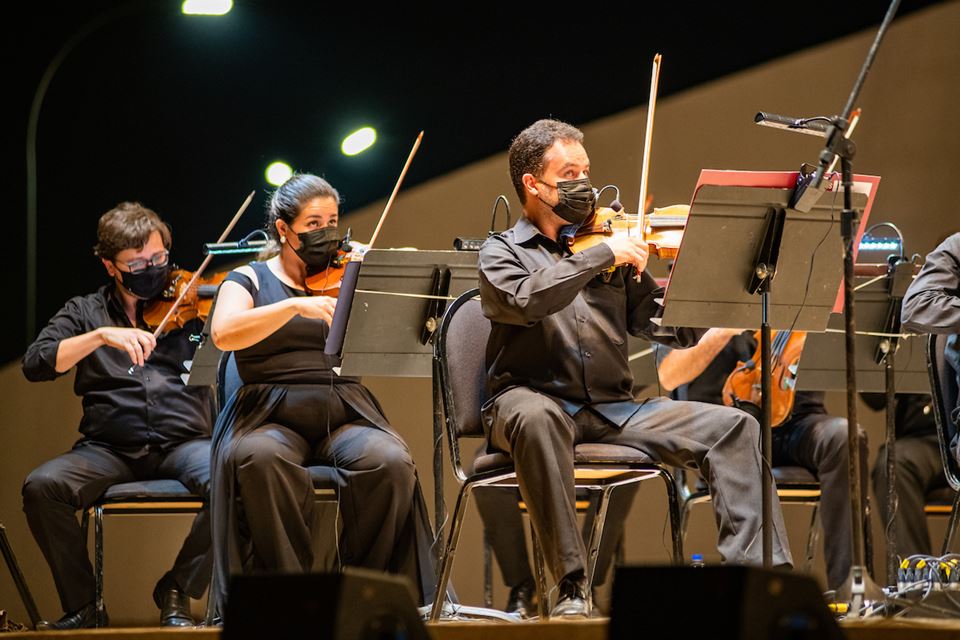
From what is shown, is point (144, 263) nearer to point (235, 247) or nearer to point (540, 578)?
point (235, 247)

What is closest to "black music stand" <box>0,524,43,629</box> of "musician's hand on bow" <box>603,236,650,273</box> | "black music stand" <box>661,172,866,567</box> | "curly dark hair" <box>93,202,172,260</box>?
"curly dark hair" <box>93,202,172,260</box>

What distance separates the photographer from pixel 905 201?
512 cm

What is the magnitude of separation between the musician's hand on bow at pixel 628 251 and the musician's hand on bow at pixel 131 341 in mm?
1583

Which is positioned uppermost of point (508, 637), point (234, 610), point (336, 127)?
point (336, 127)

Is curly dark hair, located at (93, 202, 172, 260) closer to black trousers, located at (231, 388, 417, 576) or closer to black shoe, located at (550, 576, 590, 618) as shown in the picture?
black trousers, located at (231, 388, 417, 576)

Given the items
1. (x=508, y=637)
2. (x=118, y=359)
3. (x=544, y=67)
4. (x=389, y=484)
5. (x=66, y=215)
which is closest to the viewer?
(x=508, y=637)

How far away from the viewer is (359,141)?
494 cm

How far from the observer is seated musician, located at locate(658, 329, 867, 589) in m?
3.62

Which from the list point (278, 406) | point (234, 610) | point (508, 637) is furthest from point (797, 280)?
point (234, 610)

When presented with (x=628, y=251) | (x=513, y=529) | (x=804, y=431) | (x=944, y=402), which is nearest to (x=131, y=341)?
(x=513, y=529)

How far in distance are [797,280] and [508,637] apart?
111 centimetres

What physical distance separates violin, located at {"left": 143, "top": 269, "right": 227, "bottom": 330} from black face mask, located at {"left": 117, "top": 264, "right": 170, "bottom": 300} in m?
0.03

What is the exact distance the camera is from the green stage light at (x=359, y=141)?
194 inches

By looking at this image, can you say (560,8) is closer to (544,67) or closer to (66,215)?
(544,67)
